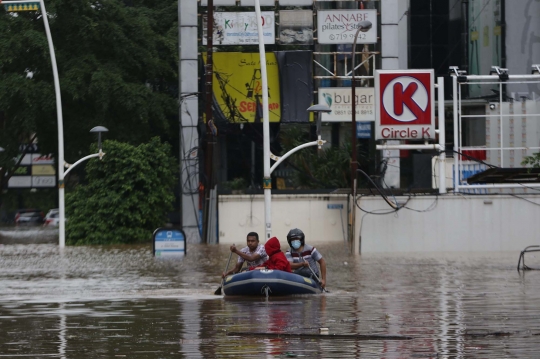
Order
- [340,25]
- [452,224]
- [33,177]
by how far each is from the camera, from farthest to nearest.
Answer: [33,177]
[340,25]
[452,224]

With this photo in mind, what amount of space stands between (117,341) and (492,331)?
14.8 feet

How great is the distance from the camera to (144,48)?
160ft

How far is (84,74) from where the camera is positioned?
153 feet

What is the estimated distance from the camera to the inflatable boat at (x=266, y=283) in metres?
18.9

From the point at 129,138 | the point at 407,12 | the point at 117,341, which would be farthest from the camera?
the point at 407,12

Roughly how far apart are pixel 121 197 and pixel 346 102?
944cm

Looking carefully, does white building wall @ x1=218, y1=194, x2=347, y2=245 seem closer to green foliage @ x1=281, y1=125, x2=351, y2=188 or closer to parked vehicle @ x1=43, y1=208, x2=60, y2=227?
green foliage @ x1=281, y1=125, x2=351, y2=188

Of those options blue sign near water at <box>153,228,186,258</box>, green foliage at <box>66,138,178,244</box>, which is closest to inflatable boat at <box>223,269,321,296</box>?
blue sign near water at <box>153,228,186,258</box>

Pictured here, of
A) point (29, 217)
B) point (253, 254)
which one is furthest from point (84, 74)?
point (29, 217)

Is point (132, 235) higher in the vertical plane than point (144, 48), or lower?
lower

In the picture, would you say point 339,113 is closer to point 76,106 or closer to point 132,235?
point 132,235

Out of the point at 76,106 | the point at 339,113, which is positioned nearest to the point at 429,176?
the point at 339,113

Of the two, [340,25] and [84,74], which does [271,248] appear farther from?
[84,74]

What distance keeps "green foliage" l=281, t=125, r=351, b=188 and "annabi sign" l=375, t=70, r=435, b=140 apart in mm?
8046
